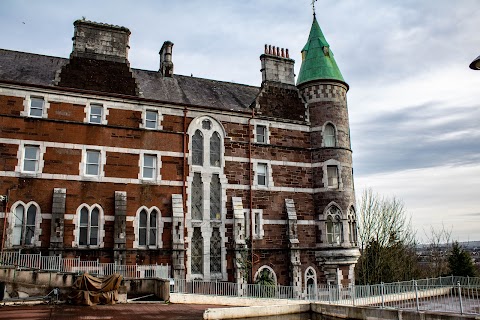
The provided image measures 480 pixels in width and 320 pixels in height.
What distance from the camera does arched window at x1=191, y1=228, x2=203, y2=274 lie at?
24031 millimetres

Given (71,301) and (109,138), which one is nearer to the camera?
(71,301)

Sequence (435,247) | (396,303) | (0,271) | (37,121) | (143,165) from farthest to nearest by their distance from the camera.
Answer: (435,247), (143,165), (37,121), (396,303), (0,271)

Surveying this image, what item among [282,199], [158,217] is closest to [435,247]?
[282,199]

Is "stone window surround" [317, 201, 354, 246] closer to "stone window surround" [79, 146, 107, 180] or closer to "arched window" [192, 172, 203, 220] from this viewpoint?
→ "arched window" [192, 172, 203, 220]

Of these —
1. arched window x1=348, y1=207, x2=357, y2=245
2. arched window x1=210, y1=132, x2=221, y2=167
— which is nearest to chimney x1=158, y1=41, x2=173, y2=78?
arched window x1=210, y1=132, x2=221, y2=167

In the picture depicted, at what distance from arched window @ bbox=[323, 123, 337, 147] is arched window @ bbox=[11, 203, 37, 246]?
708 inches

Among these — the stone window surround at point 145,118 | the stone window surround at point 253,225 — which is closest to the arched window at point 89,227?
the stone window surround at point 145,118

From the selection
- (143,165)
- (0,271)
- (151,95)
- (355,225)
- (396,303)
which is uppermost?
(151,95)

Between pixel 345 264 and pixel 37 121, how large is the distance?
19.7m

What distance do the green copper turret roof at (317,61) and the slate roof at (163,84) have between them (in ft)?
13.3

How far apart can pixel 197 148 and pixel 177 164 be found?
1.71 metres

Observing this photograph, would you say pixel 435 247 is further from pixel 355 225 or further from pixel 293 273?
pixel 293 273

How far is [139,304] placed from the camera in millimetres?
18047

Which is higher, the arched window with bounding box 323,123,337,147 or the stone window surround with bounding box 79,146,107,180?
the arched window with bounding box 323,123,337,147
